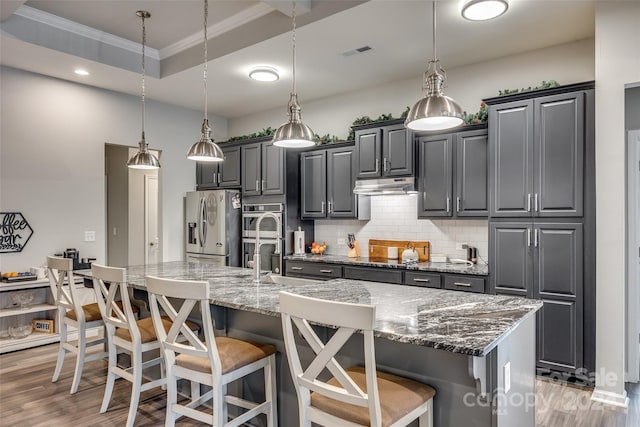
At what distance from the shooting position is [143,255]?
24.2 ft

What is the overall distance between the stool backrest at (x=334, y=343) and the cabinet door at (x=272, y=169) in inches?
147

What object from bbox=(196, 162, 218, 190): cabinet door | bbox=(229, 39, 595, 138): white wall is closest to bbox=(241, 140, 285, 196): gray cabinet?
bbox=(196, 162, 218, 190): cabinet door

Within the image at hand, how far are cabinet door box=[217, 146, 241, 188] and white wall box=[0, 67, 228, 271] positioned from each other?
3.05 feet

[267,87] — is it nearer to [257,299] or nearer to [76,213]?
[76,213]

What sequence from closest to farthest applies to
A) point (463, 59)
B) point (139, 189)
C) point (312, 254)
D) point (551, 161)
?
point (551, 161)
point (463, 59)
point (312, 254)
point (139, 189)

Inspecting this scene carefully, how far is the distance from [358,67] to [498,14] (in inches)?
61.2

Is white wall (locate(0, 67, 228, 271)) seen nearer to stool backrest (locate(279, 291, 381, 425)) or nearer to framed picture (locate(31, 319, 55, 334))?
framed picture (locate(31, 319, 55, 334))

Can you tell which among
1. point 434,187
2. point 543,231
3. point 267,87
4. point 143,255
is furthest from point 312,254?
point 143,255

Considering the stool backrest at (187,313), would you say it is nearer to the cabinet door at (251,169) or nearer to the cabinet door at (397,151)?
the cabinet door at (397,151)

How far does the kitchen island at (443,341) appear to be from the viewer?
5.28ft

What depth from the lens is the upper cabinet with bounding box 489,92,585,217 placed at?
3293 mm

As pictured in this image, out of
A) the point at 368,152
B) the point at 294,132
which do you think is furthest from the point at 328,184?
the point at 294,132

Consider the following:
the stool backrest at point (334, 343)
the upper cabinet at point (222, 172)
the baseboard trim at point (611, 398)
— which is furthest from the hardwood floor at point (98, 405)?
the upper cabinet at point (222, 172)

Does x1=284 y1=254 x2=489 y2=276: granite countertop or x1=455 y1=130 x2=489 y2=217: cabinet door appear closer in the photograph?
x1=284 y1=254 x2=489 y2=276: granite countertop
